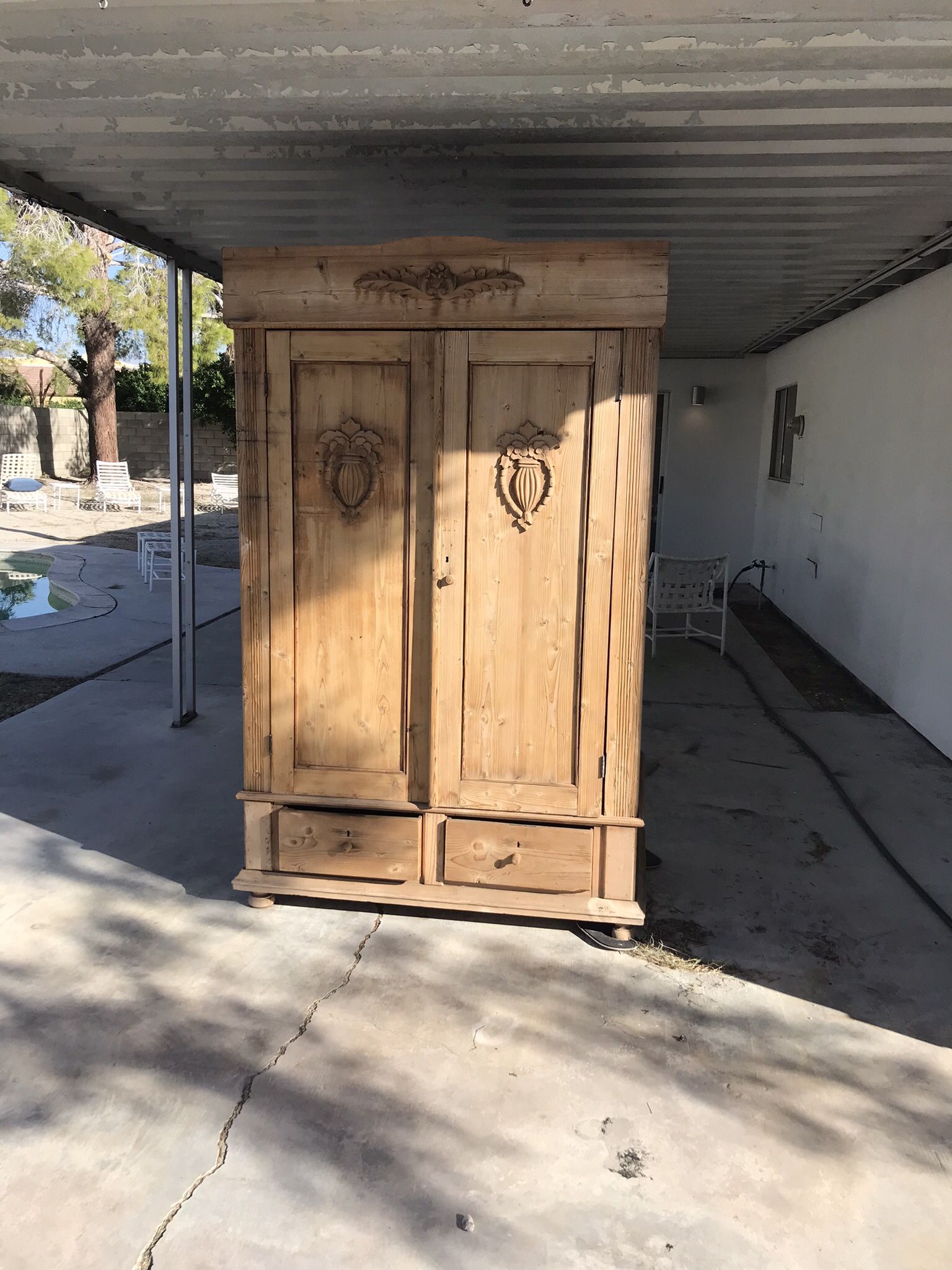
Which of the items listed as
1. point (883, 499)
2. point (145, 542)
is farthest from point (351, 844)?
point (145, 542)

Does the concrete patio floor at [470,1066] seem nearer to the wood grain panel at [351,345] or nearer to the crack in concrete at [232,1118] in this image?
the crack in concrete at [232,1118]

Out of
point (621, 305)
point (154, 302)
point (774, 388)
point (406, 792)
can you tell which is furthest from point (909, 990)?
point (154, 302)

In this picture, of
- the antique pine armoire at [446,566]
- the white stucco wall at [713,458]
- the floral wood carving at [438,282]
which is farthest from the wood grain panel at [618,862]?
the white stucco wall at [713,458]

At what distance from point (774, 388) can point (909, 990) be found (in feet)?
24.6

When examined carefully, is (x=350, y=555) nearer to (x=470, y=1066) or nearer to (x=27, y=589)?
(x=470, y=1066)

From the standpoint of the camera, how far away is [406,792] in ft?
10.2

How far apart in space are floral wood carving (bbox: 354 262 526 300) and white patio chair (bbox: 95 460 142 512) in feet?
45.1

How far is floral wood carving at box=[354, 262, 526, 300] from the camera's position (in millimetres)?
2799

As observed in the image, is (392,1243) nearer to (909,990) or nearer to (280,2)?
(909,990)

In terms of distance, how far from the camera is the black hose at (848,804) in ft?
10.9

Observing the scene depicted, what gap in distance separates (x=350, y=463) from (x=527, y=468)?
58 cm

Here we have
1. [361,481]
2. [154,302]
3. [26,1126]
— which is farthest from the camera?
[154,302]

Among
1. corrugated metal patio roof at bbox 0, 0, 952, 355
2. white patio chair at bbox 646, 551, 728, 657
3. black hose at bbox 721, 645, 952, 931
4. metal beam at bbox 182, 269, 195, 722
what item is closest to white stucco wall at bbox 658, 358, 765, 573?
white patio chair at bbox 646, 551, 728, 657

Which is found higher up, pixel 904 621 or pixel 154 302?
pixel 154 302
